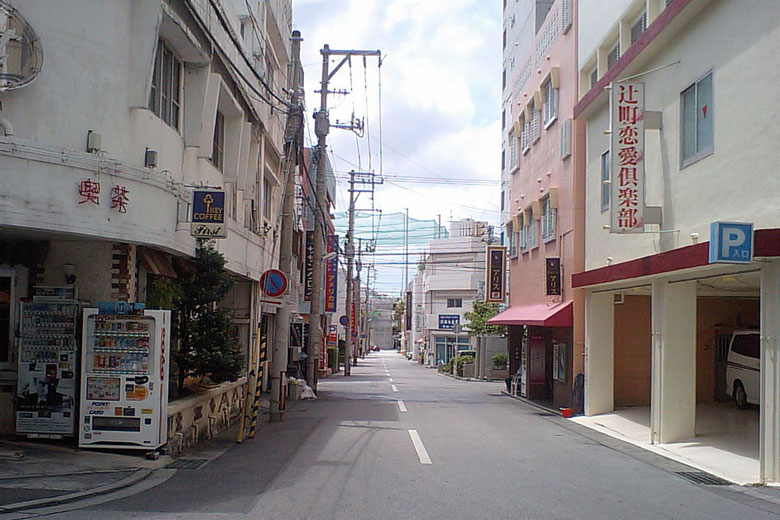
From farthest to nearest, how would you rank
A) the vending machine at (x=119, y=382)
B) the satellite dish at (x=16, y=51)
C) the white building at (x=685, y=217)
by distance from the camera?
the vending machine at (x=119, y=382), the white building at (x=685, y=217), the satellite dish at (x=16, y=51)

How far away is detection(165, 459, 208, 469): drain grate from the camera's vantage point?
39.7ft

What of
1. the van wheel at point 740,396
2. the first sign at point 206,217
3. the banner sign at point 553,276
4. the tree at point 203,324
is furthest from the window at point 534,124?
the first sign at point 206,217

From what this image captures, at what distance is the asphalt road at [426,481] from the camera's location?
9.15m

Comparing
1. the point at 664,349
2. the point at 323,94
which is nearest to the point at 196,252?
the point at 664,349

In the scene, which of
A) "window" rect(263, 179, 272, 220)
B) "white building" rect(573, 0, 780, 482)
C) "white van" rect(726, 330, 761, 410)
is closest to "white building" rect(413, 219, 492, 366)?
"window" rect(263, 179, 272, 220)

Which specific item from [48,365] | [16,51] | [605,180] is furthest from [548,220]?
[16,51]

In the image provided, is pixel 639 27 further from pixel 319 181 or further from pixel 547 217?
pixel 319 181

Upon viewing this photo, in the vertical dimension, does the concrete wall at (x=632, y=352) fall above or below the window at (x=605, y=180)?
below

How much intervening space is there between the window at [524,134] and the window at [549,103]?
2920 millimetres

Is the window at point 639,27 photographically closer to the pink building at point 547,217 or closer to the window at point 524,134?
the pink building at point 547,217

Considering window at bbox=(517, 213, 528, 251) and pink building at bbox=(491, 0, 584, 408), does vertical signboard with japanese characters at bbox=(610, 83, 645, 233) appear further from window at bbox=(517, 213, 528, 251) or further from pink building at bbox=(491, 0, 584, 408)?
window at bbox=(517, 213, 528, 251)

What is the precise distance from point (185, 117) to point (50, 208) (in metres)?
5.18

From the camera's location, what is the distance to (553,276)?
24172mm

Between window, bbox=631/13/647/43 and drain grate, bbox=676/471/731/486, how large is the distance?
33.1 feet
